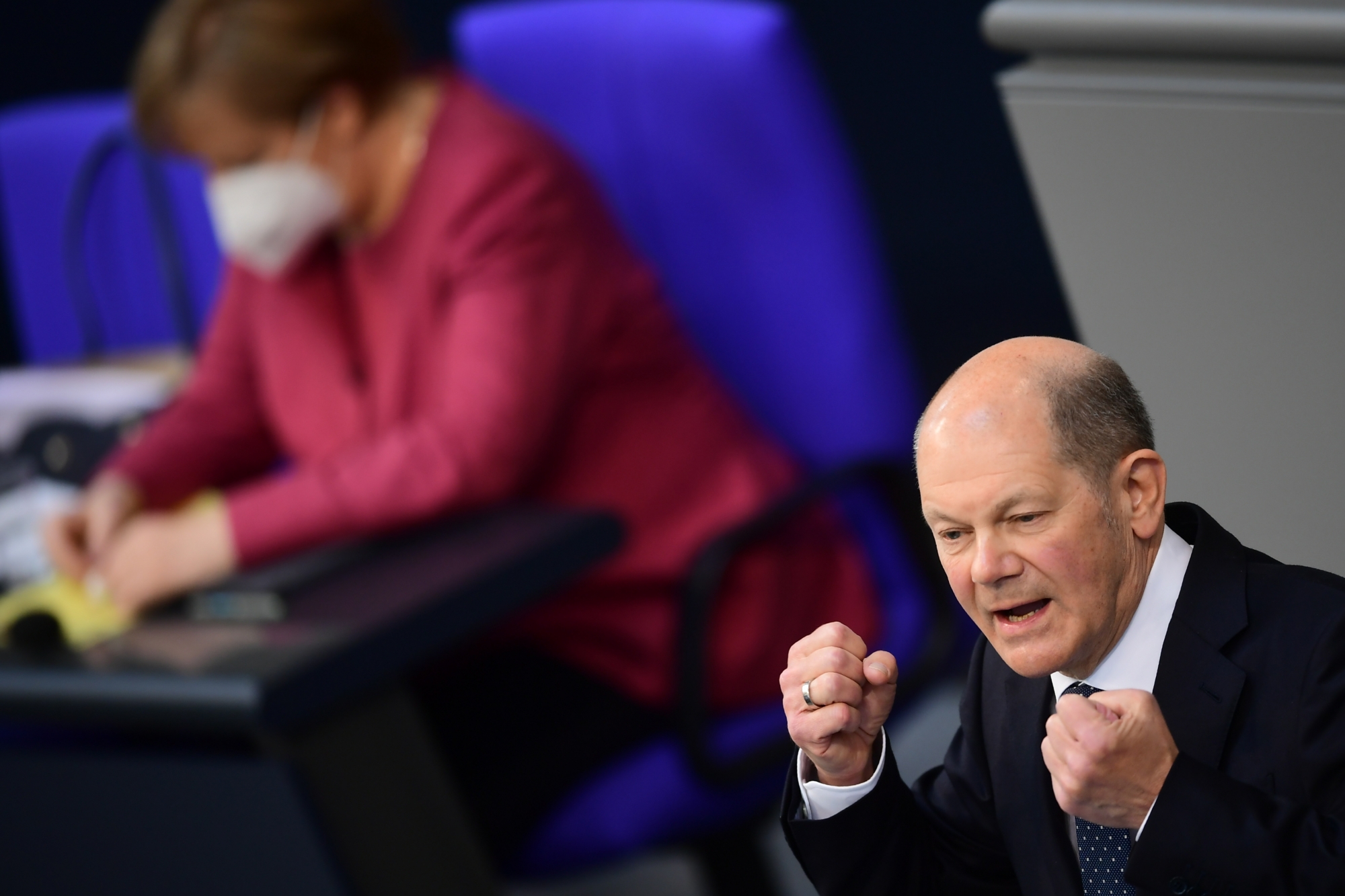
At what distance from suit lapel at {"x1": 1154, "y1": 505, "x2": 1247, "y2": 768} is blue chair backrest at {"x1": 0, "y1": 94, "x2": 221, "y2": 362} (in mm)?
1710

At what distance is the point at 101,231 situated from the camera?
192 centimetres

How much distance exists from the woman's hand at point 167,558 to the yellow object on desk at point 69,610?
0.02 m

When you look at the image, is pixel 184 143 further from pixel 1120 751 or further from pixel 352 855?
pixel 1120 751

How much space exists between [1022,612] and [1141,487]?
3 cm

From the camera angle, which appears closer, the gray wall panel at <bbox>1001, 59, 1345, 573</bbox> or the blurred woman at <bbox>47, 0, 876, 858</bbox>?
the gray wall panel at <bbox>1001, 59, 1345, 573</bbox>

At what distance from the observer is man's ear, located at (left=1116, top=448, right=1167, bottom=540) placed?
24cm

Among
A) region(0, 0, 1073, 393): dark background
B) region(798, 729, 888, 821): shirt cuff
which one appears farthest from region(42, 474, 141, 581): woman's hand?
region(798, 729, 888, 821): shirt cuff

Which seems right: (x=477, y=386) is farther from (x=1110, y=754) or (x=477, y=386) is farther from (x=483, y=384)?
(x=1110, y=754)

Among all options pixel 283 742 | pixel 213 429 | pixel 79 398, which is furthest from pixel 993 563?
pixel 79 398

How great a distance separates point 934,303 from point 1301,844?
1744 mm

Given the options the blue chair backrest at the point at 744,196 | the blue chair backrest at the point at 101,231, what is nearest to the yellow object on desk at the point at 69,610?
the blue chair backrest at the point at 744,196

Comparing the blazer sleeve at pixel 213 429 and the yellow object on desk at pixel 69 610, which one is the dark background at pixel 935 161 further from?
the yellow object on desk at pixel 69 610

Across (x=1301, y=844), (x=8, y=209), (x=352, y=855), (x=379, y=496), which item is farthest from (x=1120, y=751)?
(x=8, y=209)

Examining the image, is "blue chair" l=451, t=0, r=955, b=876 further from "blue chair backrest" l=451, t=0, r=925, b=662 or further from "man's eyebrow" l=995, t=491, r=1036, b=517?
"man's eyebrow" l=995, t=491, r=1036, b=517
